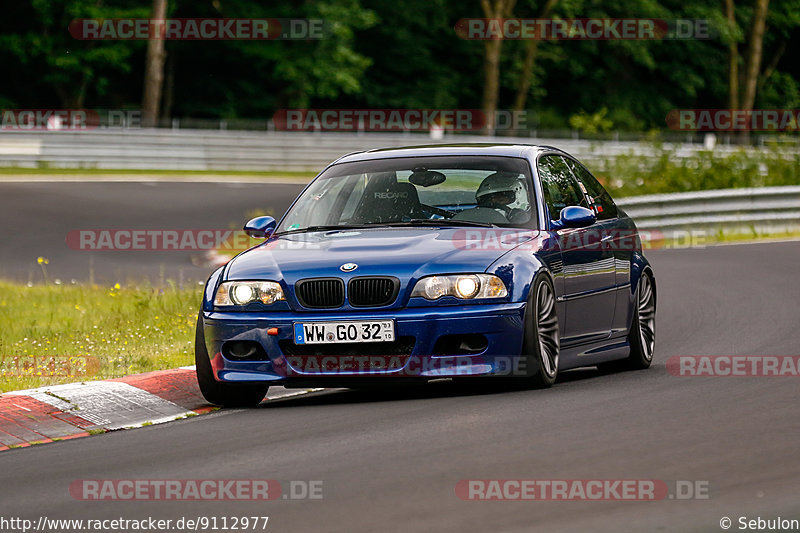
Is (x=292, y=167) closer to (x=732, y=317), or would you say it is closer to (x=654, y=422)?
(x=732, y=317)

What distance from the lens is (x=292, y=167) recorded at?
39688mm

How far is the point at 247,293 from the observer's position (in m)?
8.91

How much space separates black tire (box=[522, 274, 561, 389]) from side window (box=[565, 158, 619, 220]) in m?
1.60

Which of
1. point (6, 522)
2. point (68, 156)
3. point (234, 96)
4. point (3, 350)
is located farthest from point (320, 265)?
point (234, 96)

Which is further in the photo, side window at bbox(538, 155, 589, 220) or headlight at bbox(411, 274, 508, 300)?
side window at bbox(538, 155, 589, 220)

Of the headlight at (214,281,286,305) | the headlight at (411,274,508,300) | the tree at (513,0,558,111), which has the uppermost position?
the tree at (513,0,558,111)

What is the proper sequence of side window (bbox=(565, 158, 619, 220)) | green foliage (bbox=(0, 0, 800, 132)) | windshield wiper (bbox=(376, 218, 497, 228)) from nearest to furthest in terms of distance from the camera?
windshield wiper (bbox=(376, 218, 497, 228)), side window (bbox=(565, 158, 619, 220)), green foliage (bbox=(0, 0, 800, 132))

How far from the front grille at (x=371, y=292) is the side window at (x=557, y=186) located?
152cm

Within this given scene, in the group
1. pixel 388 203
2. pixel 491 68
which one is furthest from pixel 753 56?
pixel 388 203

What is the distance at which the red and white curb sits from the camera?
8383mm

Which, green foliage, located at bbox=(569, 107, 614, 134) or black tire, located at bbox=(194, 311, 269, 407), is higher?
green foliage, located at bbox=(569, 107, 614, 134)

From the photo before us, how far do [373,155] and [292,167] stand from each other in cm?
2937

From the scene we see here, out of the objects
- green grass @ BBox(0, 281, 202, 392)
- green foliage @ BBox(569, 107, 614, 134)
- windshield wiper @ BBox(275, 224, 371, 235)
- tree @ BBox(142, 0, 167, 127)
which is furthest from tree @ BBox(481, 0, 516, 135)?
windshield wiper @ BBox(275, 224, 371, 235)

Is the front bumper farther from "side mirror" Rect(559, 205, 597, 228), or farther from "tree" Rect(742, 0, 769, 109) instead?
"tree" Rect(742, 0, 769, 109)
